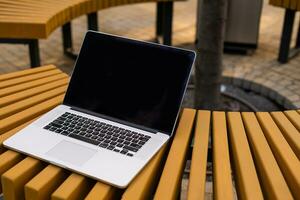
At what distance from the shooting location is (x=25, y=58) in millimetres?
5457

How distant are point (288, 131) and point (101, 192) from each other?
0.98 metres

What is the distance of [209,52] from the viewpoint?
358cm

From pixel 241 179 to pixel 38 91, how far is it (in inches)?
52.1

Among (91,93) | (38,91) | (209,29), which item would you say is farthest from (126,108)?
(209,29)

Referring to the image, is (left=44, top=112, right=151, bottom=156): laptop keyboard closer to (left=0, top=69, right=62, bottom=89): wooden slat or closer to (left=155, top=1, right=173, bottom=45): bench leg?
(left=0, top=69, right=62, bottom=89): wooden slat

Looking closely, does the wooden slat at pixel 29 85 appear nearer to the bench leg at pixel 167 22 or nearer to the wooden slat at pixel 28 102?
the wooden slat at pixel 28 102

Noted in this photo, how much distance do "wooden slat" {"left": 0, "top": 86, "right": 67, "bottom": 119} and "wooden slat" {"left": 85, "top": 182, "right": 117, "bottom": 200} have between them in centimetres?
82

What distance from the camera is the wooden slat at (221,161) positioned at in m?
1.69

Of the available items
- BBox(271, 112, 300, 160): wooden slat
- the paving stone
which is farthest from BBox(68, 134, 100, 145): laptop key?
the paving stone

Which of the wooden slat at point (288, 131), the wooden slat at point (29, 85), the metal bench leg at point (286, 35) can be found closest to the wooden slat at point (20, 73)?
the wooden slat at point (29, 85)

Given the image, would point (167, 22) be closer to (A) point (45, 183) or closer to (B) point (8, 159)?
(B) point (8, 159)

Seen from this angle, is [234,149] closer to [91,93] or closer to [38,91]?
[91,93]

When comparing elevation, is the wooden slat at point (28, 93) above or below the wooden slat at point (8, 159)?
above

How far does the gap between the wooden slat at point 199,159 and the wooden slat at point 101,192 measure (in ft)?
0.93
